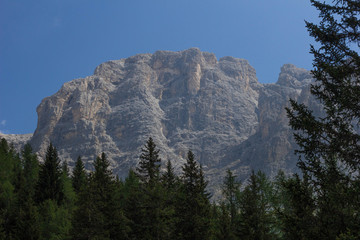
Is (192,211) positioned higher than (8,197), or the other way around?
(8,197)

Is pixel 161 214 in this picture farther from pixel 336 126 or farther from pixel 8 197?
pixel 8 197

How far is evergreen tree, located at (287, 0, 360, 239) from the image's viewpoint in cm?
1328

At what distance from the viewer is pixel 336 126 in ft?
46.5

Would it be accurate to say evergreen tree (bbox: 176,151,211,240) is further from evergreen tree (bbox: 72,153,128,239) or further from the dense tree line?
evergreen tree (bbox: 72,153,128,239)

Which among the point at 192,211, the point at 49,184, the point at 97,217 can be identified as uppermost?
the point at 49,184

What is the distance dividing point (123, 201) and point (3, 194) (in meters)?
14.3

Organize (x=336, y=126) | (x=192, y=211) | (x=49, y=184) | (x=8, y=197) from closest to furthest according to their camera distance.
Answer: (x=336, y=126) < (x=192, y=211) < (x=8, y=197) < (x=49, y=184)

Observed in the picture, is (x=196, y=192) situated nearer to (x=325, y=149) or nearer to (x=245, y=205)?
(x=245, y=205)

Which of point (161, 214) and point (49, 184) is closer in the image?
point (161, 214)

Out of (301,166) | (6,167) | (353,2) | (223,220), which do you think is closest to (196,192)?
(223,220)

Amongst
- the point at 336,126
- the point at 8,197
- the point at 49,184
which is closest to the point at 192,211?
the point at 336,126

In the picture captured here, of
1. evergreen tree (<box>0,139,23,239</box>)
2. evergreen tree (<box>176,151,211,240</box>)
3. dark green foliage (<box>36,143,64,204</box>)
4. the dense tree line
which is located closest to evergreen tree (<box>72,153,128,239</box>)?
the dense tree line

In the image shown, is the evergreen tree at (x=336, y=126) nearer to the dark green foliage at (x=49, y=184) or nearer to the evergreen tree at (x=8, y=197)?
the evergreen tree at (x=8, y=197)

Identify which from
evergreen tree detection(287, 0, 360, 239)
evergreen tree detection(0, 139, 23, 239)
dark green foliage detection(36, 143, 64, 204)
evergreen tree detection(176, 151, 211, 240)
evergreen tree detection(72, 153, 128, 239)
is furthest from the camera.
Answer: dark green foliage detection(36, 143, 64, 204)
